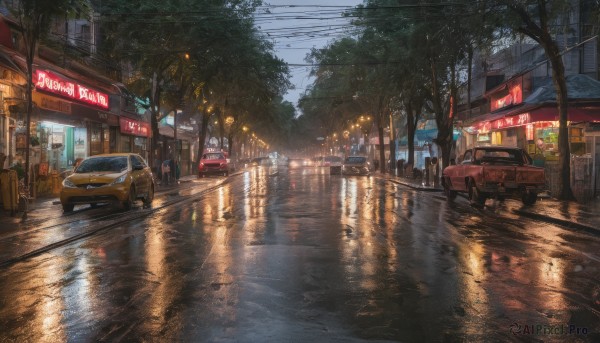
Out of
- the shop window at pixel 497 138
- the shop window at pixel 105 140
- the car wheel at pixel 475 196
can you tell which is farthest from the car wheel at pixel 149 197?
the shop window at pixel 497 138

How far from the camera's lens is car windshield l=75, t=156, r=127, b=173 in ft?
65.1

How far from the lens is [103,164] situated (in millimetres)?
20141

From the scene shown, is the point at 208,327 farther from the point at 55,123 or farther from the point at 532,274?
the point at 55,123

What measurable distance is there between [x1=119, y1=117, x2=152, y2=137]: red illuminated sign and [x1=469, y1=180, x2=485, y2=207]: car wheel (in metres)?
20.8

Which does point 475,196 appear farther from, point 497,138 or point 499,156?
point 497,138

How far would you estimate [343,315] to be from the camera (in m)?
6.36

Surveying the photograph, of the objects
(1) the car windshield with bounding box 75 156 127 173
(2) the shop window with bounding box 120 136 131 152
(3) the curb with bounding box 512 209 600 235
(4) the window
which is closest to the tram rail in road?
(1) the car windshield with bounding box 75 156 127 173

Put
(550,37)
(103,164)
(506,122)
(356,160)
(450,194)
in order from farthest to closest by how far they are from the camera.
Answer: (356,160)
(506,122)
(450,194)
(550,37)
(103,164)

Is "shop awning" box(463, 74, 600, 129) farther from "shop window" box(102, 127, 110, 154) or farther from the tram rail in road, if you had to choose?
"shop window" box(102, 127, 110, 154)

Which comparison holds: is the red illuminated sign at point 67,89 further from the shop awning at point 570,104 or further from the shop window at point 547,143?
the shop window at point 547,143

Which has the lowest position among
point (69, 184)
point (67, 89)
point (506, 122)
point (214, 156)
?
point (69, 184)

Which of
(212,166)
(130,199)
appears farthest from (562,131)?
(212,166)

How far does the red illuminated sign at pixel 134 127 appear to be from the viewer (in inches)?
1371

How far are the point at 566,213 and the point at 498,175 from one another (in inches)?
113
